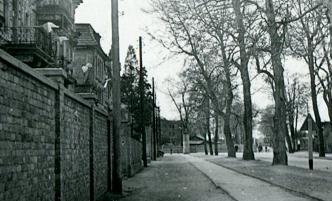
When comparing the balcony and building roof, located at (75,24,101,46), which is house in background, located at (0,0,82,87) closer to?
the balcony

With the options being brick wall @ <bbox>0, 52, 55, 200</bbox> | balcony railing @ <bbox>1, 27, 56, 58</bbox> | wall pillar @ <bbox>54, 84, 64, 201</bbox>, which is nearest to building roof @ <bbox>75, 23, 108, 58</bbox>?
balcony railing @ <bbox>1, 27, 56, 58</bbox>

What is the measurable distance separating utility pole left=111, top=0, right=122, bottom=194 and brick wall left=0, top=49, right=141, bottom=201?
3.15m

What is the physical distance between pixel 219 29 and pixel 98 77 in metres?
37.8

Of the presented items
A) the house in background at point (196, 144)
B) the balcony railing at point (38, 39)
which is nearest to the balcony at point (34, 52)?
the balcony railing at point (38, 39)

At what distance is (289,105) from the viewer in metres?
67.6

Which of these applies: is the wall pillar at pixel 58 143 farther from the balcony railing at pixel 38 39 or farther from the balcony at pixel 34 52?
the balcony railing at pixel 38 39

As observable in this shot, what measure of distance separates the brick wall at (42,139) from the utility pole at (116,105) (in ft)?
10.3

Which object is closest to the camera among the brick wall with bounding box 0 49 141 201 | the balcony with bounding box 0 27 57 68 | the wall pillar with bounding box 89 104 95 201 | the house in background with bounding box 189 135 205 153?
the brick wall with bounding box 0 49 141 201

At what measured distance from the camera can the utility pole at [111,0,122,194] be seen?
55.3ft

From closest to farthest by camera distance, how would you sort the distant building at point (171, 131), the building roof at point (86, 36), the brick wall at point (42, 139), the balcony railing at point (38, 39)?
1. the brick wall at point (42, 139)
2. the balcony railing at point (38, 39)
3. the building roof at point (86, 36)
4. the distant building at point (171, 131)

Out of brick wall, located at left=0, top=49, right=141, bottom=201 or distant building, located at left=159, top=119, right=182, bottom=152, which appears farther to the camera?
distant building, located at left=159, top=119, right=182, bottom=152

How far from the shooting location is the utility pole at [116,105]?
1684cm

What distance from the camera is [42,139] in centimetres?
812

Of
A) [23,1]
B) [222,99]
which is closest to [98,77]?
[222,99]
